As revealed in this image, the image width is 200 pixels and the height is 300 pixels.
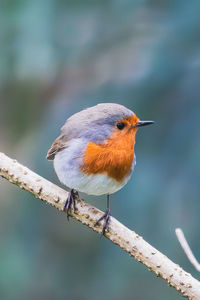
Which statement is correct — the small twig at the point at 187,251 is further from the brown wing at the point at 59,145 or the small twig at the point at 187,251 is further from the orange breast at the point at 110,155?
the brown wing at the point at 59,145

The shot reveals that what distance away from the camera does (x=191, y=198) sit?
3.52 metres

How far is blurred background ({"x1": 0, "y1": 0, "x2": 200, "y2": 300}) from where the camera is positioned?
11.8 ft

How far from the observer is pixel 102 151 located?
211 cm

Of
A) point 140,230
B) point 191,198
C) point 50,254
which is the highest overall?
point 191,198

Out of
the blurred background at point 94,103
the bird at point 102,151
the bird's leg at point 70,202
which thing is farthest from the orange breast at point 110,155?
the blurred background at point 94,103

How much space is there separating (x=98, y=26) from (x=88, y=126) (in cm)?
259

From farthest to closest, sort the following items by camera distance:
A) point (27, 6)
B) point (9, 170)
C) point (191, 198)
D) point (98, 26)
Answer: point (98, 26)
point (27, 6)
point (191, 198)
point (9, 170)

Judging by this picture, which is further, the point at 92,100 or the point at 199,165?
the point at 92,100

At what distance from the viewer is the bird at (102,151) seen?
6.89 ft

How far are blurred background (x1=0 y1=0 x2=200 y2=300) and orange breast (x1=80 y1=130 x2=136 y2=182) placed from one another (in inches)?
54.6

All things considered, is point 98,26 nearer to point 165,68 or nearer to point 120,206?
point 165,68

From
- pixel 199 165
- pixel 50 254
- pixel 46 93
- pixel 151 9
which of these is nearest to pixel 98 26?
pixel 151 9

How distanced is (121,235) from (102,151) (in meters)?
0.39

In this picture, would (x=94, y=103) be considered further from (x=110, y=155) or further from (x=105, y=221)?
(x=105, y=221)
